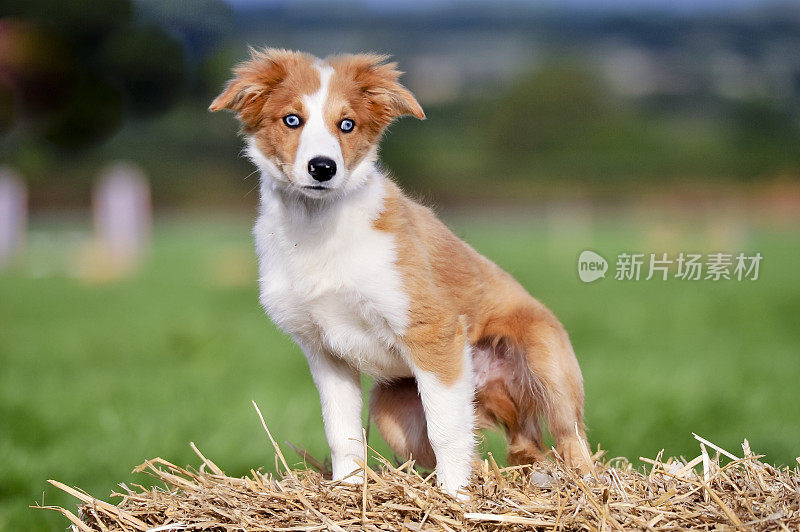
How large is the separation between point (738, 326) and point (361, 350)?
10.3 meters

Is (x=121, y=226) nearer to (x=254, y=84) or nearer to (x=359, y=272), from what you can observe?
(x=254, y=84)

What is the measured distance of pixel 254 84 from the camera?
3.97m

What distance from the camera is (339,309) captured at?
4.05 meters


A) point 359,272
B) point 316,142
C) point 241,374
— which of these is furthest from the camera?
point 241,374

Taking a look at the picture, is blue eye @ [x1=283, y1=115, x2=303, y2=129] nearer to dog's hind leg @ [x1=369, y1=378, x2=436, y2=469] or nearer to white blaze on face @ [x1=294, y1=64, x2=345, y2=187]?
white blaze on face @ [x1=294, y1=64, x2=345, y2=187]

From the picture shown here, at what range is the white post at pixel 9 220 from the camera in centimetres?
2777

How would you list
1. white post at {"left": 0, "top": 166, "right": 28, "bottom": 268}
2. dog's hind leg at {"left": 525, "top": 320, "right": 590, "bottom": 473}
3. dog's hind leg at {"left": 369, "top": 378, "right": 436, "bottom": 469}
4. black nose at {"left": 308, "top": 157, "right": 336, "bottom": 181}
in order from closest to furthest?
black nose at {"left": 308, "top": 157, "right": 336, "bottom": 181} → dog's hind leg at {"left": 525, "top": 320, "right": 590, "bottom": 473} → dog's hind leg at {"left": 369, "top": 378, "right": 436, "bottom": 469} → white post at {"left": 0, "top": 166, "right": 28, "bottom": 268}

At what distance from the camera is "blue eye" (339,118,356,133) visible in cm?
391

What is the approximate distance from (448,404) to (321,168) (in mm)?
1155

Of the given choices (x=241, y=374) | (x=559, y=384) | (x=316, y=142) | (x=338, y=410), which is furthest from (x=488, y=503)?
(x=241, y=374)

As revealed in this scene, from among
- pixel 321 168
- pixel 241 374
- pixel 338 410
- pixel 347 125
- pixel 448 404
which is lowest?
pixel 241 374

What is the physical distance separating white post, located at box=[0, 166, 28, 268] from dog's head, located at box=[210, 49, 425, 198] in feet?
81.8

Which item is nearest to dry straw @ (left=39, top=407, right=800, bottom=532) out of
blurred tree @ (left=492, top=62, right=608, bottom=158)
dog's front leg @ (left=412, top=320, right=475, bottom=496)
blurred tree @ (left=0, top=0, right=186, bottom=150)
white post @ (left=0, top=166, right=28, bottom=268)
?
dog's front leg @ (left=412, top=320, right=475, bottom=496)

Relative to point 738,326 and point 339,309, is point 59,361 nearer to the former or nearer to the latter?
point 339,309
